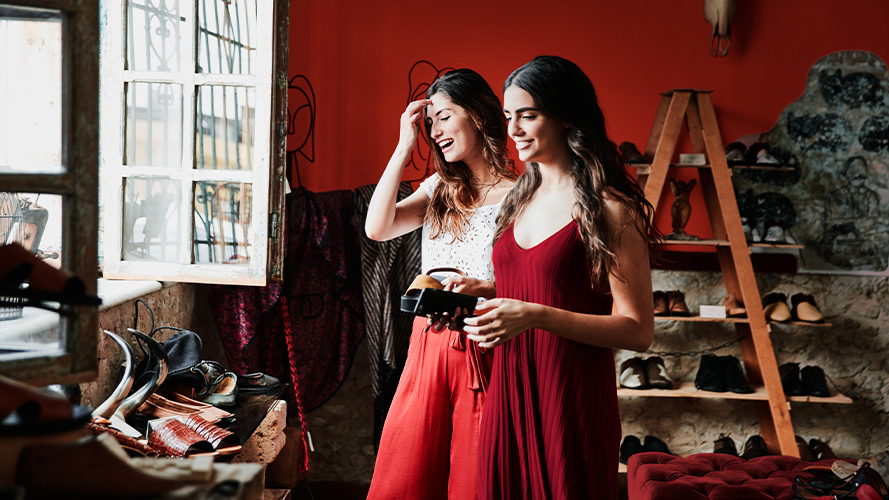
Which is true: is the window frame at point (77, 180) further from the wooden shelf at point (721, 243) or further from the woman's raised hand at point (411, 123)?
the wooden shelf at point (721, 243)

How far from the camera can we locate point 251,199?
2.54m

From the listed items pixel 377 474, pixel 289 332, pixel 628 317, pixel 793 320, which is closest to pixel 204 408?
pixel 377 474

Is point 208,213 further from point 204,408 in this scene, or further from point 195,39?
point 204,408

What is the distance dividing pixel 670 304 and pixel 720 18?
151cm

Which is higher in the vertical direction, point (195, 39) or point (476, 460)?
point (195, 39)

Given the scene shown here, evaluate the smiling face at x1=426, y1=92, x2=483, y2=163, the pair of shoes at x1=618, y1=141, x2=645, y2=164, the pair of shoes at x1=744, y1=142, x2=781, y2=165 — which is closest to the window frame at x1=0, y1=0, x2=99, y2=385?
the smiling face at x1=426, y1=92, x2=483, y2=163

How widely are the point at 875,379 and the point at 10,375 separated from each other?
3.93 meters

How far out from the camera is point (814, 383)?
3.19 m

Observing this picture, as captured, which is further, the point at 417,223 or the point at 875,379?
the point at 875,379

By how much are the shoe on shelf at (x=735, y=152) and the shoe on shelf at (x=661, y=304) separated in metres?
0.77

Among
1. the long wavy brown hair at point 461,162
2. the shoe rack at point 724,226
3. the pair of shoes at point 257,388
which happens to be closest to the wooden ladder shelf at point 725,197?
the shoe rack at point 724,226

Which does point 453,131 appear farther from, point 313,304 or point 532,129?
point 313,304

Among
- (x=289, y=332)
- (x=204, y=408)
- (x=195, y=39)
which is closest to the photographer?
(x=204, y=408)

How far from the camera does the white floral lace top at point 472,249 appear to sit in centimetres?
190
